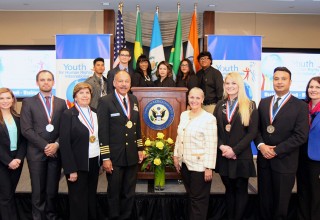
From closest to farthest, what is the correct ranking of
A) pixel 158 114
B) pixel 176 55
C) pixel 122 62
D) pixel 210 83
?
pixel 158 114 → pixel 122 62 → pixel 210 83 → pixel 176 55

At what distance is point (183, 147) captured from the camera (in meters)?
2.66

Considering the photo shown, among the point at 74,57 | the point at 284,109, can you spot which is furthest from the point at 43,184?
the point at 74,57

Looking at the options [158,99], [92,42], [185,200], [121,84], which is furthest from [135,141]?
[92,42]

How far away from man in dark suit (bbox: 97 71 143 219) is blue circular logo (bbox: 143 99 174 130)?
2.01 ft

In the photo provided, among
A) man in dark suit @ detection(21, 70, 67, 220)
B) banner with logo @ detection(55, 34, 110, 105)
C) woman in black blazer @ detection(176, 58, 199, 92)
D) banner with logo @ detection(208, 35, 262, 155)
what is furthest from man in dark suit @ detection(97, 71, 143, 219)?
banner with logo @ detection(208, 35, 262, 155)

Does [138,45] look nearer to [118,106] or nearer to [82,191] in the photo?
[118,106]

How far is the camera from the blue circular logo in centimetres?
343

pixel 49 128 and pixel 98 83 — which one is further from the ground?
pixel 98 83

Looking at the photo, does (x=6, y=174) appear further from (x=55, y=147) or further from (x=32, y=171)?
(x=55, y=147)

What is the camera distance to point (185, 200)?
3.33 meters

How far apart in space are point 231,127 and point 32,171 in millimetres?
1728

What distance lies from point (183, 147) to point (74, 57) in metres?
3.69

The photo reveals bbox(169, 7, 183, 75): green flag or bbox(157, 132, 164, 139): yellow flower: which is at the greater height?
bbox(169, 7, 183, 75): green flag

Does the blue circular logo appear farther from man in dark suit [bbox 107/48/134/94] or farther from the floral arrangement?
man in dark suit [bbox 107/48/134/94]
